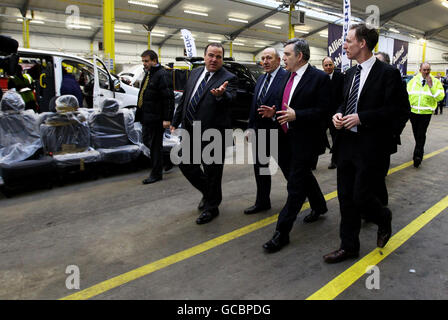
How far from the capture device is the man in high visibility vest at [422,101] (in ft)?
19.9

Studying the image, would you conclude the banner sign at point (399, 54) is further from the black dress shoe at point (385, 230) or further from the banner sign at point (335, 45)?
the black dress shoe at point (385, 230)

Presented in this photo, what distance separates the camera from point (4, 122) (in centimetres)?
483

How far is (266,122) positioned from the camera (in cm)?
379

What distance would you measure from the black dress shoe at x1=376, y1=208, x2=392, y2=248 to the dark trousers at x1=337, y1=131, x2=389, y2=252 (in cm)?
5

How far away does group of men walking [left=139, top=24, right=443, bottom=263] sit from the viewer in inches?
105

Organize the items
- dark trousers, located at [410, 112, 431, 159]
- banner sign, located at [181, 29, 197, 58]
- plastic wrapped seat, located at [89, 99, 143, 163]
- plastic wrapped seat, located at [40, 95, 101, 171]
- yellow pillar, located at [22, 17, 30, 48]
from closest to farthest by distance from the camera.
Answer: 1. plastic wrapped seat, located at [40, 95, 101, 171]
2. plastic wrapped seat, located at [89, 99, 143, 163]
3. dark trousers, located at [410, 112, 431, 159]
4. banner sign, located at [181, 29, 197, 58]
5. yellow pillar, located at [22, 17, 30, 48]

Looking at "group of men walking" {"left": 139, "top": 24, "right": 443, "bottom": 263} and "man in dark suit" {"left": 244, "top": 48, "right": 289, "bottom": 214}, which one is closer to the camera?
"group of men walking" {"left": 139, "top": 24, "right": 443, "bottom": 263}

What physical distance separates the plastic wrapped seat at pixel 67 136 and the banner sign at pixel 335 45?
34.0 ft

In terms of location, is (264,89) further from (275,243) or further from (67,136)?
(67,136)

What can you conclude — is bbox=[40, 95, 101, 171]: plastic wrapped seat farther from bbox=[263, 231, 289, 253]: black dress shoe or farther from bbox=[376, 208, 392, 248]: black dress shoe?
bbox=[376, 208, 392, 248]: black dress shoe

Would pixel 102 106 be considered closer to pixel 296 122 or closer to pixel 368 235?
pixel 296 122

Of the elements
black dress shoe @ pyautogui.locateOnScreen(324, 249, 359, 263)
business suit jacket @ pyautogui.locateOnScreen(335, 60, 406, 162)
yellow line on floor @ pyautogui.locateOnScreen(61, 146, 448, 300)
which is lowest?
yellow line on floor @ pyautogui.locateOnScreen(61, 146, 448, 300)

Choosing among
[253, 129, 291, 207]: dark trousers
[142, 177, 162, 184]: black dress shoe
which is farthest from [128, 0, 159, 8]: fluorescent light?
[253, 129, 291, 207]: dark trousers

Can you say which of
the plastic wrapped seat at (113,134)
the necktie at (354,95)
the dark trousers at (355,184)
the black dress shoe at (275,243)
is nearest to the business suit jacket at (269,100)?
the necktie at (354,95)
